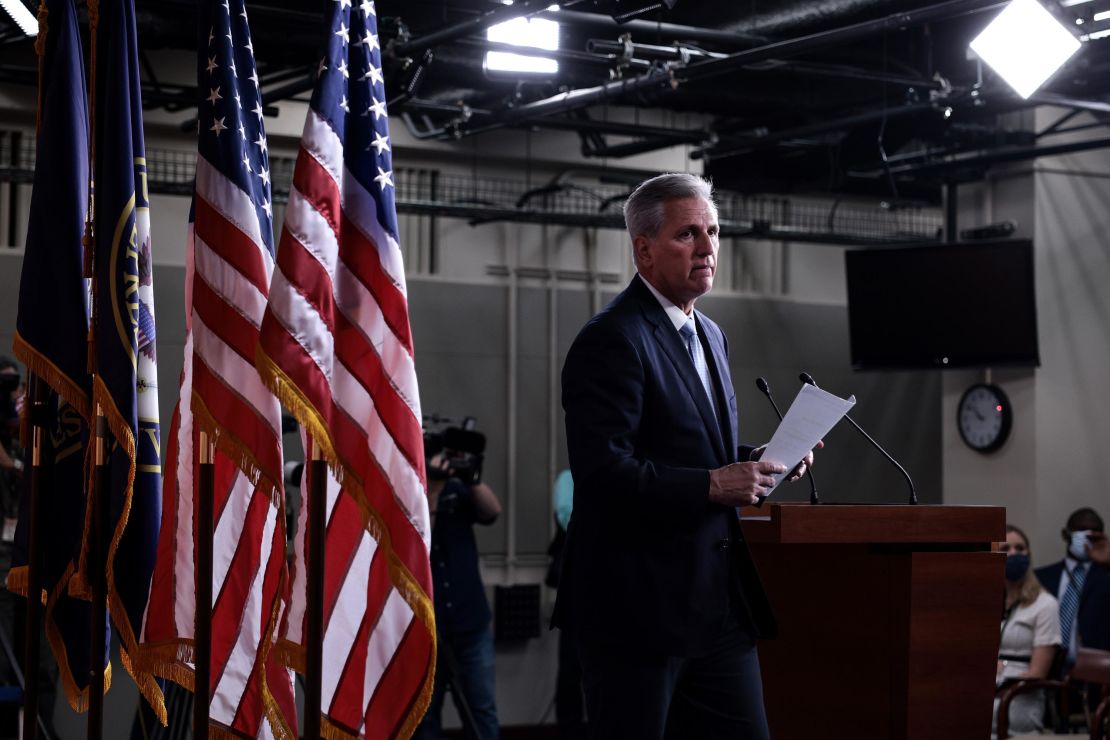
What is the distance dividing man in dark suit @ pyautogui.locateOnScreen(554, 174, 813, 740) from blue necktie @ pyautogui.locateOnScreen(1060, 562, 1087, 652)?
15.4ft

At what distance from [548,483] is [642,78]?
3152 millimetres

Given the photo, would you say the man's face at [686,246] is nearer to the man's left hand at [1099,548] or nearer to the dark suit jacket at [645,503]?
the dark suit jacket at [645,503]

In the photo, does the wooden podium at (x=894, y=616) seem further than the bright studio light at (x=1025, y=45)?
No

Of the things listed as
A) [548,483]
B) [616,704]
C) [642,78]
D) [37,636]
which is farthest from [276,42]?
[616,704]

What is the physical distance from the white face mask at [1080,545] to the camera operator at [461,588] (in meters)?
2.82

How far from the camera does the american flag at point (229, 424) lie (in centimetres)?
286

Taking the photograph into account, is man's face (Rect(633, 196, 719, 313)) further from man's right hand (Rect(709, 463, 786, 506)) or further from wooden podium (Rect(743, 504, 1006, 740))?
wooden podium (Rect(743, 504, 1006, 740))

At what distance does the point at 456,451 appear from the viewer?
6.41 metres

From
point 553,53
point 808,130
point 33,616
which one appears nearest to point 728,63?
point 553,53

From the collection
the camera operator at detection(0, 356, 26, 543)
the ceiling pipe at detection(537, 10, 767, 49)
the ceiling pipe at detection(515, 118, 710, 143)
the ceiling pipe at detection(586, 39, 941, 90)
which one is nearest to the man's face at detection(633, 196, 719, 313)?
the ceiling pipe at detection(586, 39, 941, 90)

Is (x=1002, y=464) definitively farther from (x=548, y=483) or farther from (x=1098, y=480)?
(x=548, y=483)

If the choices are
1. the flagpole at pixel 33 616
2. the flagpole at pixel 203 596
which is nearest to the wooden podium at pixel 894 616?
the flagpole at pixel 203 596

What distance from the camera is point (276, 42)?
6.60 metres

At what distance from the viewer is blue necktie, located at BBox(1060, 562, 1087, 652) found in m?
Answer: 6.96
